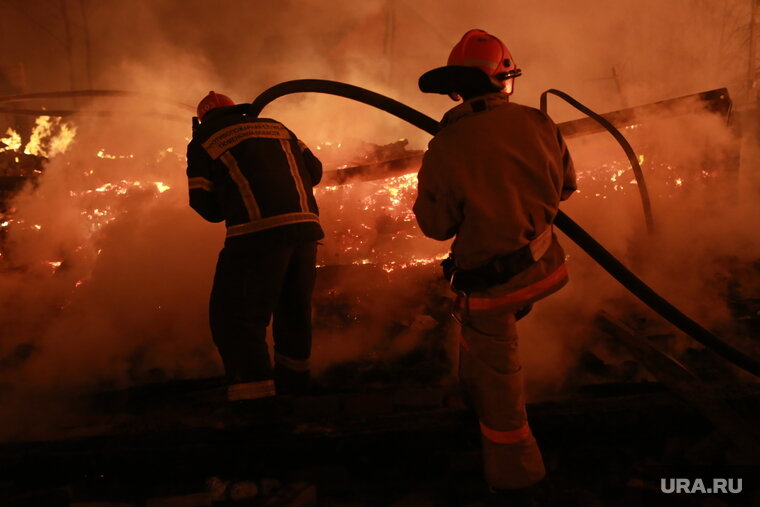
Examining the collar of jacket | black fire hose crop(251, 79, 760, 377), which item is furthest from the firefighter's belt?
the collar of jacket

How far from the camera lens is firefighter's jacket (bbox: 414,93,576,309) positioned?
2.03m

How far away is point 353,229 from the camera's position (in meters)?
4.68

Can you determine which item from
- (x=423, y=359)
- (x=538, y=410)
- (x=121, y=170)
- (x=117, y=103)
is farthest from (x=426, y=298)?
(x=117, y=103)

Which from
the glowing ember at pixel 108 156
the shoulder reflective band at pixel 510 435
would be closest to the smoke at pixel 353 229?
the glowing ember at pixel 108 156

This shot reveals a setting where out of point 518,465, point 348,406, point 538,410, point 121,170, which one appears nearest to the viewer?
point 518,465

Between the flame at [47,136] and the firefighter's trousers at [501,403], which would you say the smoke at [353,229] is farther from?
the firefighter's trousers at [501,403]

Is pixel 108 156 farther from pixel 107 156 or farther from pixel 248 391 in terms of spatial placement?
pixel 248 391

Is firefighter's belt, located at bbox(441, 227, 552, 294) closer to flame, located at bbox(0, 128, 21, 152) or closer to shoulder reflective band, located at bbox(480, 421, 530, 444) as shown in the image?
shoulder reflective band, located at bbox(480, 421, 530, 444)

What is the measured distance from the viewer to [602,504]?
7.47 ft

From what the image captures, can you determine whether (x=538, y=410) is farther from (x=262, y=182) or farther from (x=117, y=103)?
(x=117, y=103)

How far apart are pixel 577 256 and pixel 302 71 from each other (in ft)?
31.1

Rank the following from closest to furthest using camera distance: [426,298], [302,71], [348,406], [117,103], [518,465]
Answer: [518,465] → [348,406] → [426,298] → [117,103] → [302,71]

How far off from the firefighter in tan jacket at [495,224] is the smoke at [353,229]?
101 centimetres

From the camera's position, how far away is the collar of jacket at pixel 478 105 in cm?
216
